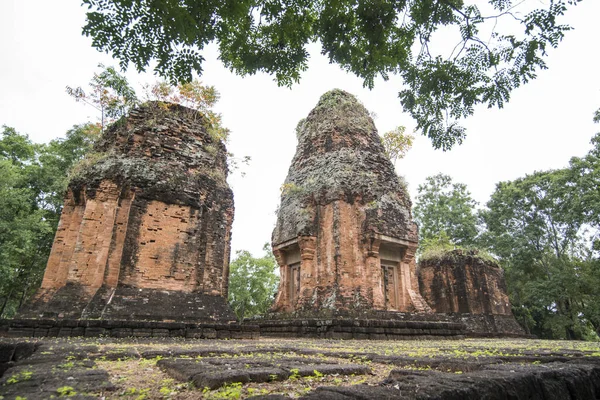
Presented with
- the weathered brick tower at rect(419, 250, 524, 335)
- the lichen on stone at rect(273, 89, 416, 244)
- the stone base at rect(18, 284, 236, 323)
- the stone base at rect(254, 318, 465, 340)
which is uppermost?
the lichen on stone at rect(273, 89, 416, 244)

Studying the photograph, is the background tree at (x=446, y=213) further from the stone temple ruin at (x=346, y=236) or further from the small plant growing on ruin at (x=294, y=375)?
the small plant growing on ruin at (x=294, y=375)

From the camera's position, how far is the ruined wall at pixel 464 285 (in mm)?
18203

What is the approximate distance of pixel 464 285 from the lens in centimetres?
1831

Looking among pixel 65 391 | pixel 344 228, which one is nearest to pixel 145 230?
pixel 344 228

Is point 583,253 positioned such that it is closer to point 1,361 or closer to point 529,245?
point 529,245

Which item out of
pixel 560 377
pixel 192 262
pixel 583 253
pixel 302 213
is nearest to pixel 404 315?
pixel 302 213

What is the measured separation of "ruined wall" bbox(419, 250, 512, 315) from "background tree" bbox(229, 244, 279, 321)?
17.6 metres

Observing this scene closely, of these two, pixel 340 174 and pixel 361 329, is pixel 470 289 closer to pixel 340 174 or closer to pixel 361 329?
pixel 340 174

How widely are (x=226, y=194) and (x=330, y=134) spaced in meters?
6.11

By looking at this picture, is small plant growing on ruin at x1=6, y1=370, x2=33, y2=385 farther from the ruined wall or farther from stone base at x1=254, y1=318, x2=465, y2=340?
the ruined wall

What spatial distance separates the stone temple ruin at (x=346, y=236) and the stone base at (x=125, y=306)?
10.0 ft

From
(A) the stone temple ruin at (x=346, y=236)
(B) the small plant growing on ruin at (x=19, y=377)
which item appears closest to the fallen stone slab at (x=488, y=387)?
(B) the small plant growing on ruin at (x=19, y=377)

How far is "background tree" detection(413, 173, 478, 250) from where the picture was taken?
2855 cm

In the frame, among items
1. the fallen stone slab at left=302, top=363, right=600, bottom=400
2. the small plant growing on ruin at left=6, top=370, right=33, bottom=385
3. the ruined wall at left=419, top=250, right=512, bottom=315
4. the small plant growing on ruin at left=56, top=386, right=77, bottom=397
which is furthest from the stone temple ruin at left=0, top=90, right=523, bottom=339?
the fallen stone slab at left=302, top=363, right=600, bottom=400
